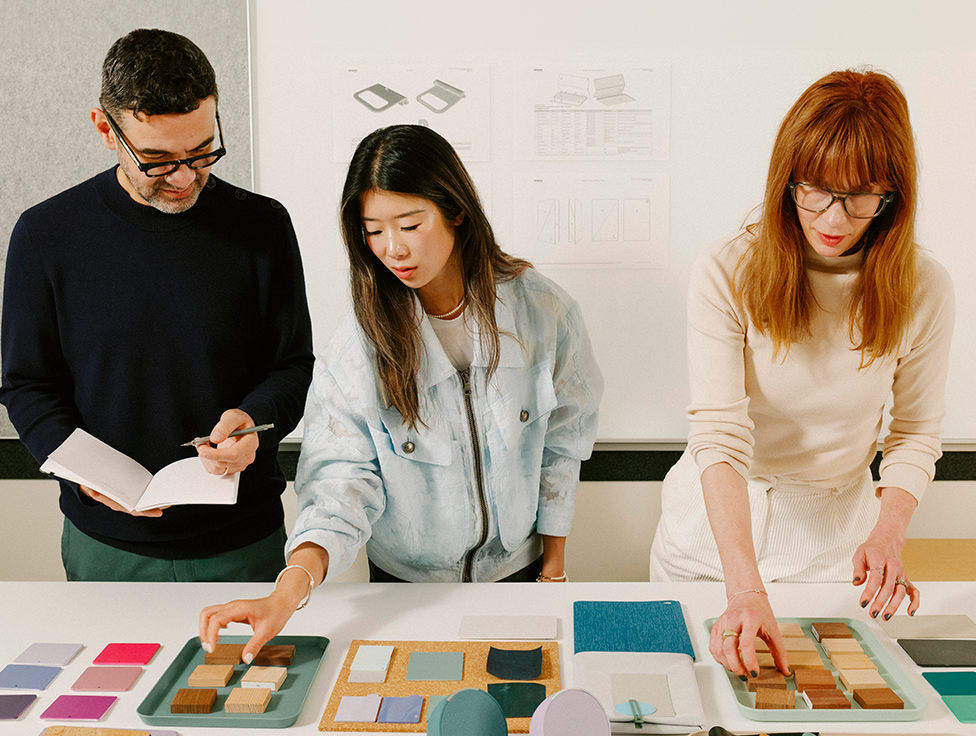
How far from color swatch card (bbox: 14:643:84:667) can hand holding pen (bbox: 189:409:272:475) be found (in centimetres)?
32

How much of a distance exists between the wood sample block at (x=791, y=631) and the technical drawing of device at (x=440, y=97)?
5.41 ft

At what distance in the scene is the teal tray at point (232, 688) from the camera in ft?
3.29

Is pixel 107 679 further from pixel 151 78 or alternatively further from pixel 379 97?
pixel 379 97

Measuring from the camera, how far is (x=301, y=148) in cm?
231

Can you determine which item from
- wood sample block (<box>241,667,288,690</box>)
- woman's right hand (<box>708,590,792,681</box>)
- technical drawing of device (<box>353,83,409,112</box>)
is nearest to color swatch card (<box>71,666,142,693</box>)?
wood sample block (<box>241,667,288,690</box>)

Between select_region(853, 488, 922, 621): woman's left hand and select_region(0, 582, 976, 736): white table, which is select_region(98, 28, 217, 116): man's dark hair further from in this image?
select_region(853, 488, 922, 621): woman's left hand

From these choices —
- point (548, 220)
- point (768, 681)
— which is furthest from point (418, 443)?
point (548, 220)

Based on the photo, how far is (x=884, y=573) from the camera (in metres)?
1.16

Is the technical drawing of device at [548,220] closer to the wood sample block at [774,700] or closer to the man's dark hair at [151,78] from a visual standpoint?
the man's dark hair at [151,78]

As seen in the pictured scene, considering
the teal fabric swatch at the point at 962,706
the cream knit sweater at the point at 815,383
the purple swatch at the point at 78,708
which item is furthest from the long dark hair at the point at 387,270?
the teal fabric swatch at the point at 962,706

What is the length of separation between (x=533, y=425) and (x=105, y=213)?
877mm

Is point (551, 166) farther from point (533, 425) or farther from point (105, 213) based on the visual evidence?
point (105, 213)

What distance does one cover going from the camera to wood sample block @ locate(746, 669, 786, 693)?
40.8 inches

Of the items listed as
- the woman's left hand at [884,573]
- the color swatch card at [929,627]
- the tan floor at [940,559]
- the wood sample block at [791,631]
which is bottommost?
the tan floor at [940,559]
